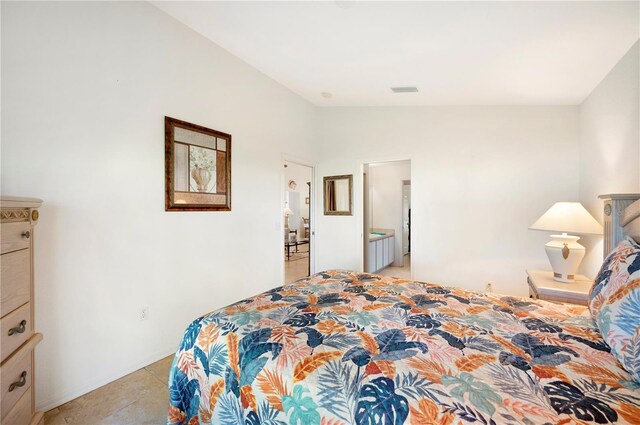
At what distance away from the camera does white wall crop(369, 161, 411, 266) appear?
612 cm

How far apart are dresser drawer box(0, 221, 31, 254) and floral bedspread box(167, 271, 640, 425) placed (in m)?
0.90

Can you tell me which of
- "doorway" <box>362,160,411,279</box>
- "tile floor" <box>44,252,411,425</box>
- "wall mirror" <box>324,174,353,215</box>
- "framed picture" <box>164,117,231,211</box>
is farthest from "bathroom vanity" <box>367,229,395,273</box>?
"tile floor" <box>44,252,411,425</box>

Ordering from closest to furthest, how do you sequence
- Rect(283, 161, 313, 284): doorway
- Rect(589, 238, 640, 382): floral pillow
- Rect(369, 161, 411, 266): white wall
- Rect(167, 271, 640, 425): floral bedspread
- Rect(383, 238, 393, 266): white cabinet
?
Rect(167, 271, 640, 425): floral bedspread, Rect(589, 238, 640, 382): floral pillow, Rect(383, 238, 393, 266): white cabinet, Rect(369, 161, 411, 266): white wall, Rect(283, 161, 313, 284): doorway

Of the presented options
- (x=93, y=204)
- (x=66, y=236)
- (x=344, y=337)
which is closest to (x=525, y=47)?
(x=344, y=337)

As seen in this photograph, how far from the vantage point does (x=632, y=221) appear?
156cm

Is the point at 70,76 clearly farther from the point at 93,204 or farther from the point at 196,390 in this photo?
the point at 196,390


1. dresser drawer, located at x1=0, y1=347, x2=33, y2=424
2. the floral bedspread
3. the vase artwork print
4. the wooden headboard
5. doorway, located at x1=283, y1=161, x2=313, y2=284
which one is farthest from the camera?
doorway, located at x1=283, y1=161, x2=313, y2=284

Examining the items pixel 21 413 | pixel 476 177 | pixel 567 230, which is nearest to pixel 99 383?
pixel 21 413

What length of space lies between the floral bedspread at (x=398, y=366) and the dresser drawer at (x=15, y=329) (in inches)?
27.9

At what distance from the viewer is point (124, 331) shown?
209 centimetres

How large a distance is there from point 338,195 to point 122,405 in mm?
3533

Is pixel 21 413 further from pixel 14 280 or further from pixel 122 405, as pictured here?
pixel 14 280

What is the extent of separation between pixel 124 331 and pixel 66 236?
84 cm

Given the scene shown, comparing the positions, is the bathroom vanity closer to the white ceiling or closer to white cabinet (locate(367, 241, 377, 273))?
white cabinet (locate(367, 241, 377, 273))
